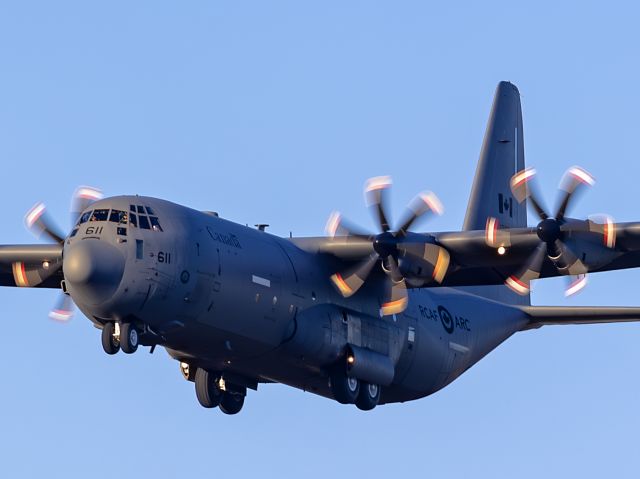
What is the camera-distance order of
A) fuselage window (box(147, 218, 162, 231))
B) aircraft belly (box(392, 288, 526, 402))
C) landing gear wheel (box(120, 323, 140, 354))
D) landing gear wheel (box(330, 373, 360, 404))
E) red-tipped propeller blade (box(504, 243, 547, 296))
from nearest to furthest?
1. landing gear wheel (box(120, 323, 140, 354))
2. fuselage window (box(147, 218, 162, 231))
3. red-tipped propeller blade (box(504, 243, 547, 296))
4. landing gear wheel (box(330, 373, 360, 404))
5. aircraft belly (box(392, 288, 526, 402))

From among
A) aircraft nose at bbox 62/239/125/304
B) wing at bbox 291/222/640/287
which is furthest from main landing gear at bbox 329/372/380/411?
aircraft nose at bbox 62/239/125/304

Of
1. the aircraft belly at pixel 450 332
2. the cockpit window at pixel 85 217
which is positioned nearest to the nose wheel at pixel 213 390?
the aircraft belly at pixel 450 332

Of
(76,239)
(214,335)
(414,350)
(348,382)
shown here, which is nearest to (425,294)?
(414,350)

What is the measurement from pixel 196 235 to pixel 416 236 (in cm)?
526

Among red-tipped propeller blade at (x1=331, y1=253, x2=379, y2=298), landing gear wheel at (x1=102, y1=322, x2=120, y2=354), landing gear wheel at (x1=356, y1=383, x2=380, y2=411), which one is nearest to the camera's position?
landing gear wheel at (x1=102, y1=322, x2=120, y2=354)

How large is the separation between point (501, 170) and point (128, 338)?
17054 millimetres

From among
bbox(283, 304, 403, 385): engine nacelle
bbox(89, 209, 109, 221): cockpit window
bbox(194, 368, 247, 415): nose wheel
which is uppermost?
bbox(89, 209, 109, 221): cockpit window

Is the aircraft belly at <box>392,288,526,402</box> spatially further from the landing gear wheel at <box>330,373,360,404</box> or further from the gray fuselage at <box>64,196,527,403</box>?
the landing gear wheel at <box>330,373,360,404</box>

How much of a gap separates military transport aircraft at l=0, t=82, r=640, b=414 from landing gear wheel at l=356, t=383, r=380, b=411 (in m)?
0.03

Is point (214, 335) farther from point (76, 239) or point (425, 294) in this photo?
point (425, 294)

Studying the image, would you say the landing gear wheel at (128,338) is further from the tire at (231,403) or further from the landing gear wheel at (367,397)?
the landing gear wheel at (367,397)

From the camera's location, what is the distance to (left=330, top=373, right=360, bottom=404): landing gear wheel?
33.3 metres

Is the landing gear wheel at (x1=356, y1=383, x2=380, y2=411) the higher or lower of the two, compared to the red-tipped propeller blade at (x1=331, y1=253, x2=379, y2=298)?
lower

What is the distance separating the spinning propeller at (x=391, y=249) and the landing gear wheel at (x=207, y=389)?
3.51m
